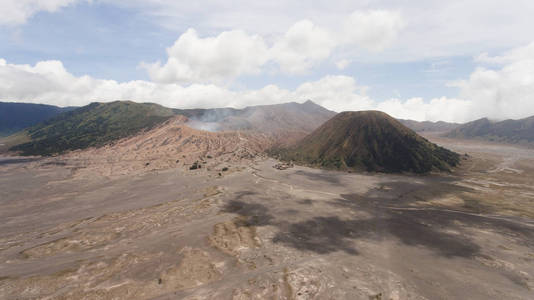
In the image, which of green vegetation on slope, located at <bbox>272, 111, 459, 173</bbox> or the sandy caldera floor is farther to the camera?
green vegetation on slope, located at <bbox>272, 111, 459, 173</bbox>

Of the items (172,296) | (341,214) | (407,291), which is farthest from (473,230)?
(172,296)

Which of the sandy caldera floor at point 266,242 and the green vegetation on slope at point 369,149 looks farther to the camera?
the green vegetation on slope at point 369,149

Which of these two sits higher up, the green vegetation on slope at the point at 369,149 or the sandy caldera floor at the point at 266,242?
the green vegetation on slope at the point at 369,149

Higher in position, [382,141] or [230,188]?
[382,141]

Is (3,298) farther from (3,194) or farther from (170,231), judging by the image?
(3,194)

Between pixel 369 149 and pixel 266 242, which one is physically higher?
→ pixel 369 149
